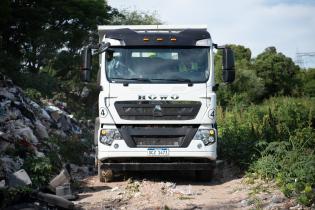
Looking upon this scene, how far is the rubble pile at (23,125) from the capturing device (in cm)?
1146

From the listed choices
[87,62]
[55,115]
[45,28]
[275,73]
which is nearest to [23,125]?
[55,115]

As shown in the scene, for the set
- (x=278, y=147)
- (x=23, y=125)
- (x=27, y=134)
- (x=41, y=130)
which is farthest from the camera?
(x=41, y=130)

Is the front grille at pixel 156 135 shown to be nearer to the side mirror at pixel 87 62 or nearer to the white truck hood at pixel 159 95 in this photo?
the white truck hood at pixel 159 95

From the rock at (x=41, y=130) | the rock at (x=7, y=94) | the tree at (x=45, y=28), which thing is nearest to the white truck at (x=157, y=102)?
the rock at (x=41, y=130)

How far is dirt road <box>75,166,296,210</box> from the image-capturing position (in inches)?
337

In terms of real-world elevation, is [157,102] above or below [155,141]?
above

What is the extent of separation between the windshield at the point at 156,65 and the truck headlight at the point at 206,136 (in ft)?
3.24

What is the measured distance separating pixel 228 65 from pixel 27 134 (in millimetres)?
5586

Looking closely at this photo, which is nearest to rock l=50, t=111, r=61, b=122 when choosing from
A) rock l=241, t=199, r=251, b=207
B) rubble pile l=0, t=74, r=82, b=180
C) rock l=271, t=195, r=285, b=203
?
rubble pile l=0, t=74, r=82, b=180

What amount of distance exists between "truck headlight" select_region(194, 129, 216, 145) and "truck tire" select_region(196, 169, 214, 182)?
30.4 inches

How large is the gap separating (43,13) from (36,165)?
17550mm

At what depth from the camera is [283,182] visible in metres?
9.36

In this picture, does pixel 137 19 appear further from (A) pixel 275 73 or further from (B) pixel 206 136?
(B) pixel 206 136

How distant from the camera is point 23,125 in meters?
13.8
